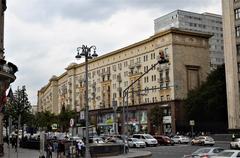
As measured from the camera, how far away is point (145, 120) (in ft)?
331

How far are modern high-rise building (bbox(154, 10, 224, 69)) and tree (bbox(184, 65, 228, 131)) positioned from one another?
50.3 metres

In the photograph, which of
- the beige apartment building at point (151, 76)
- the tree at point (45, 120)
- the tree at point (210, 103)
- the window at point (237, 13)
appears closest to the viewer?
the window at point (237, 13)

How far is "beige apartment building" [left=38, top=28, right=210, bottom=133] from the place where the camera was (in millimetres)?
93062

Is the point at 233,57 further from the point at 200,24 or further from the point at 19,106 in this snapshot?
the point at 200,24

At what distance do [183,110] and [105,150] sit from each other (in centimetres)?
5475

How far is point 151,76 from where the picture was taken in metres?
101

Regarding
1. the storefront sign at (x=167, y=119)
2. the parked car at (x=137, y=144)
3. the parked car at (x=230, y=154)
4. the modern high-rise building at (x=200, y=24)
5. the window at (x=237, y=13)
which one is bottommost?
the parked car at (x=137, y=144)

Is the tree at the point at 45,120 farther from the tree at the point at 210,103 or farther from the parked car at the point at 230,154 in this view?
the parked car at the point at 230,154

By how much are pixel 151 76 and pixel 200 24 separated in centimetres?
5140

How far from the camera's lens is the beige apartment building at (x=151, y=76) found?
93062mm

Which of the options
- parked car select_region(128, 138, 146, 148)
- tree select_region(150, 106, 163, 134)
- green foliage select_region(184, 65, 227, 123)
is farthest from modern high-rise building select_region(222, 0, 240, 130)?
parked car select_region(128, 138, 146, 148)

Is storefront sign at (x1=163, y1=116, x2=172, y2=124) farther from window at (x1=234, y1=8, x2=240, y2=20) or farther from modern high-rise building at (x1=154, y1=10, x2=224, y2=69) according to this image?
modern high-rise building at (x1=154, y1=10, x2=224, y2=69)

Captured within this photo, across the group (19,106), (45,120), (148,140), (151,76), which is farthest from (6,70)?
(45,120)

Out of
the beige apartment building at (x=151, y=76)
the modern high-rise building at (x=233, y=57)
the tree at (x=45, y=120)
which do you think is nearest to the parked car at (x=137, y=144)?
the beige apartment building at (x=151, y=76)
